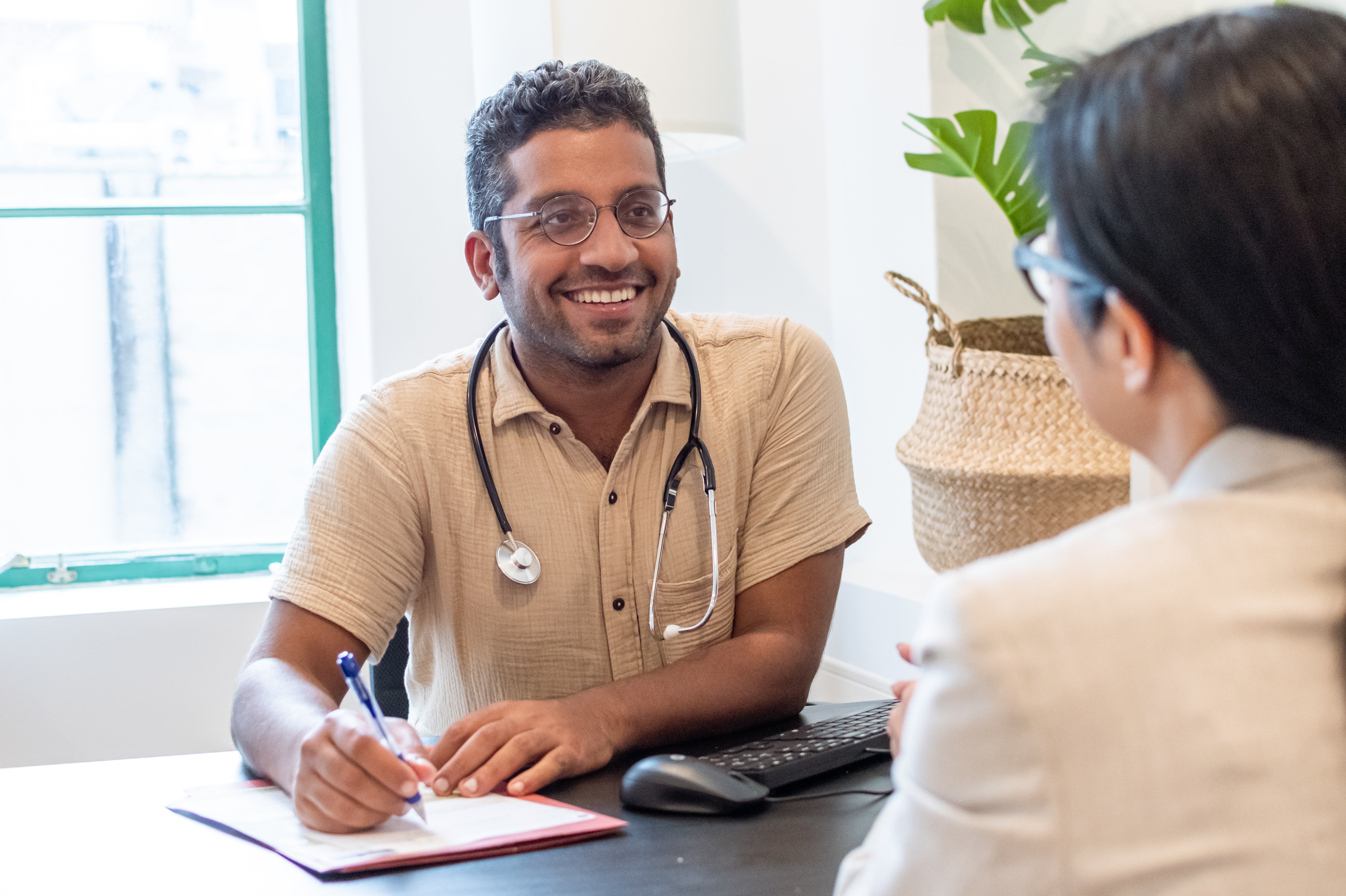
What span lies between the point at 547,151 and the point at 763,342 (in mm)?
399

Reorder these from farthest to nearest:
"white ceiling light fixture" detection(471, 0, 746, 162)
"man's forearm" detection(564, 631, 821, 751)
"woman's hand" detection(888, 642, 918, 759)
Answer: "white ceiling light fixture" detection(471, 0, 746, 162) → "man's forearm" detection(564, 631, 821, 751) → "woman's hand" detection(888, 642, 918, 759)

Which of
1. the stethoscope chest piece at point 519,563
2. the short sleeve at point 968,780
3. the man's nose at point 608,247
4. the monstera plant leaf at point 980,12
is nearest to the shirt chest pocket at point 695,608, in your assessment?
the stethoscope chest piece at point 519,563

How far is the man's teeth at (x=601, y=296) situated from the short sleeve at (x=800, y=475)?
244 mm

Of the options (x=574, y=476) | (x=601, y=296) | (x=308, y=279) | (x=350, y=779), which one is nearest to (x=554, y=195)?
(x=601, y=296)

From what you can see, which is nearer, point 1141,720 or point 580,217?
point 1141,720

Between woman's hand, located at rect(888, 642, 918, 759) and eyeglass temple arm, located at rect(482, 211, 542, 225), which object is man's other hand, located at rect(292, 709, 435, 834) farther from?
eyeglass temple arm, located at rect(482, 211, 542, 225)

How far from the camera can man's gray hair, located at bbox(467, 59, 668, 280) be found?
1588 millimetres

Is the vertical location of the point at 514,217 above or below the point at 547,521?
above

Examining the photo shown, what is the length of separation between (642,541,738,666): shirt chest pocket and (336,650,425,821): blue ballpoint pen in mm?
558

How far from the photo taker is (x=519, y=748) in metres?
1.13

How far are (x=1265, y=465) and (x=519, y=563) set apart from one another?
103 centimetres

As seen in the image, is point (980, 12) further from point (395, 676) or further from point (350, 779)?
point (350, 779)

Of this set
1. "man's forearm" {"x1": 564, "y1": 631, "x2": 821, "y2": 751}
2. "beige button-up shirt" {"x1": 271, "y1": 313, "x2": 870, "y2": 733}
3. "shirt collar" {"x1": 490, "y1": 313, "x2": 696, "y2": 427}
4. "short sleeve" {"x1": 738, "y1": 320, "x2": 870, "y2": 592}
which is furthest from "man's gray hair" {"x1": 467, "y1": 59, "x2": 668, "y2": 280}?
"man's forearm" {"x1": 564, "y1": 631, "x2": 821, "y2": 751}

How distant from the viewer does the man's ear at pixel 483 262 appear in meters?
1.70
